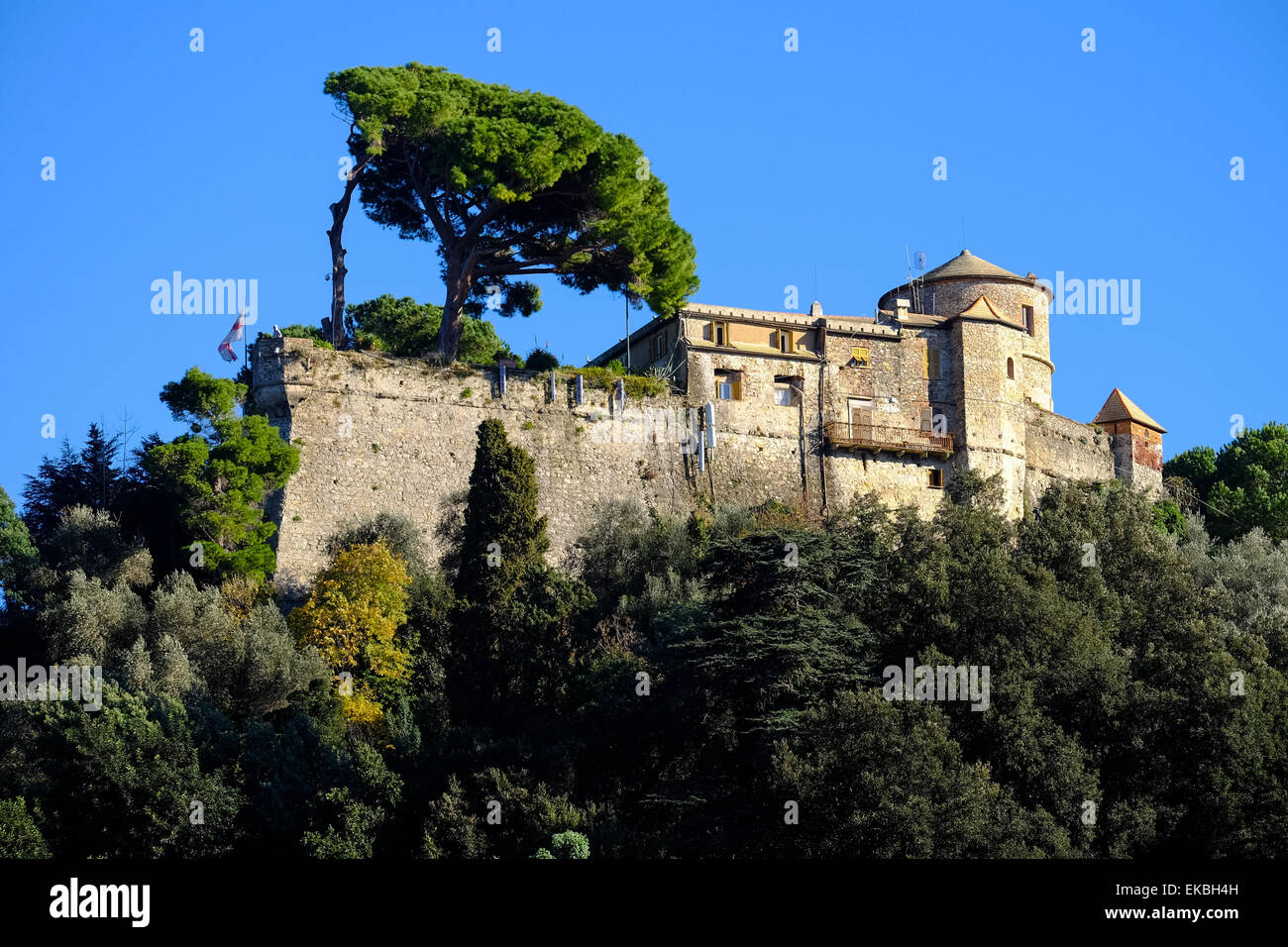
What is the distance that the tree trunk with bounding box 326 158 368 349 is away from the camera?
170 feet

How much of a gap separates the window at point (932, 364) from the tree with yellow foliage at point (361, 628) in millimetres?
16994

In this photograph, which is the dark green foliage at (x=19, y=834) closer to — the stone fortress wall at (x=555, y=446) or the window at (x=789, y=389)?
the stone fortress wall at (x=555, y=446)

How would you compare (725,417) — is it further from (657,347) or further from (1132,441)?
(1132,441)

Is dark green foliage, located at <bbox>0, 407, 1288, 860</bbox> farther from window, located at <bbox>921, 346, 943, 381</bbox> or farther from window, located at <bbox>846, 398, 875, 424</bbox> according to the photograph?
window, located at <bbox>921, 346, 943, 381</bbox>

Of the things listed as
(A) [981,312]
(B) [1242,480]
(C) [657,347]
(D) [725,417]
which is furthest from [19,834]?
(B) [1242,480]

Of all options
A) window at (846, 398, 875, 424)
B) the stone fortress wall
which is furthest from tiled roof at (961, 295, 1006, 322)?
window at (846, 398, 875, 424)

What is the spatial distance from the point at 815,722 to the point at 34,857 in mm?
14256

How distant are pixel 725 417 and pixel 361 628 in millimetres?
13097

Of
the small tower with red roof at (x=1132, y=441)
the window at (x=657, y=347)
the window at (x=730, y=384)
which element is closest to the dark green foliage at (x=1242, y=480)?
the small tower with red roof at (x=1132, y=441)

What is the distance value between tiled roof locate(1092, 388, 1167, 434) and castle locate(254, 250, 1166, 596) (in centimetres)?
196

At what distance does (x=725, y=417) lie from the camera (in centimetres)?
5350

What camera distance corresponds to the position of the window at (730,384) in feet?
176

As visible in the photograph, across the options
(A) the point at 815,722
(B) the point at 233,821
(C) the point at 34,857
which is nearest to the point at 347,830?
(B) the point at 233,821

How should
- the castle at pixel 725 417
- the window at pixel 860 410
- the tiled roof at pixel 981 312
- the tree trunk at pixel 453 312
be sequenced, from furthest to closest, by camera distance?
the tiled roof at pixel 981 312 → the window at pixel 860 410 → the tree trunk at pixel 453 312 → the castle at pixel 725 417
